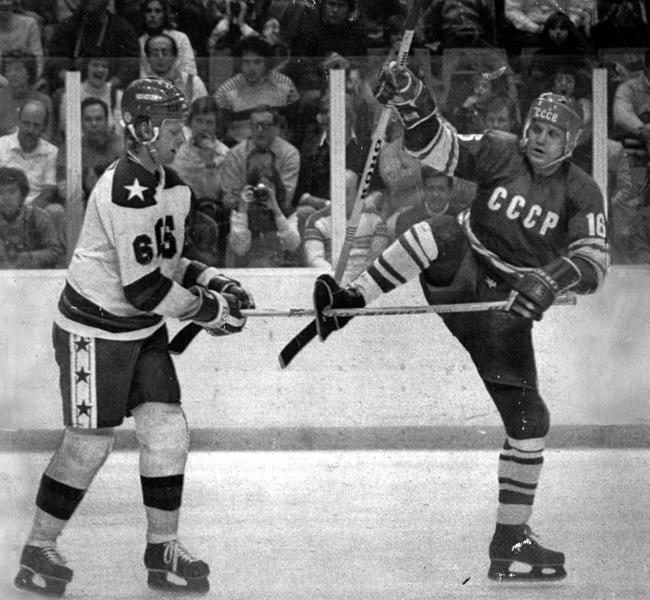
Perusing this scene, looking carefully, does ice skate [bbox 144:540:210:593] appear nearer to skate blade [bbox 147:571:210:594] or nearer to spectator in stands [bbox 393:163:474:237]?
skate blade [bbox 147:571:210:594]

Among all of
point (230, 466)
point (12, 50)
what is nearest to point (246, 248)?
point (230, 466)

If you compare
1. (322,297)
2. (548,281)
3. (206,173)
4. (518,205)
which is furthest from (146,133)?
(548,281)

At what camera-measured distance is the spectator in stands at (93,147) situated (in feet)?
11.6

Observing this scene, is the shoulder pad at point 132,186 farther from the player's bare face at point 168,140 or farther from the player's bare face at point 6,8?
the player's bare face at point 6,8

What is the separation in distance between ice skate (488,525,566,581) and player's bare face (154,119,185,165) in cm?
132

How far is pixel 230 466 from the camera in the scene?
365 centimetres

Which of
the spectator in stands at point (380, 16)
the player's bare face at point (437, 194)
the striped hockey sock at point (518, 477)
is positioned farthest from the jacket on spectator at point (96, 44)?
the striped hockey sock at point (518, 477)

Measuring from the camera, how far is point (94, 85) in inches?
140

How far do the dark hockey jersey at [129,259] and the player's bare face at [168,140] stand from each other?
0.04 meters

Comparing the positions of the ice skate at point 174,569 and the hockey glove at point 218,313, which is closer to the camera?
the hockey glove at point 218,313

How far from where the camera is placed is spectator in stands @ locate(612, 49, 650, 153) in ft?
11.8

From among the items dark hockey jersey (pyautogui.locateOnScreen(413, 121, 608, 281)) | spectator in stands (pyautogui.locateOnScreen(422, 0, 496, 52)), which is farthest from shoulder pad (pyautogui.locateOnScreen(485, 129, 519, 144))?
spectator in stands (pyautogui.locateOnScreen(422, 0, 496, 52))

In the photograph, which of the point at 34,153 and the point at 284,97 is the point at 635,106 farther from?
the point at 34,153

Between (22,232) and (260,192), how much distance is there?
63 cm
